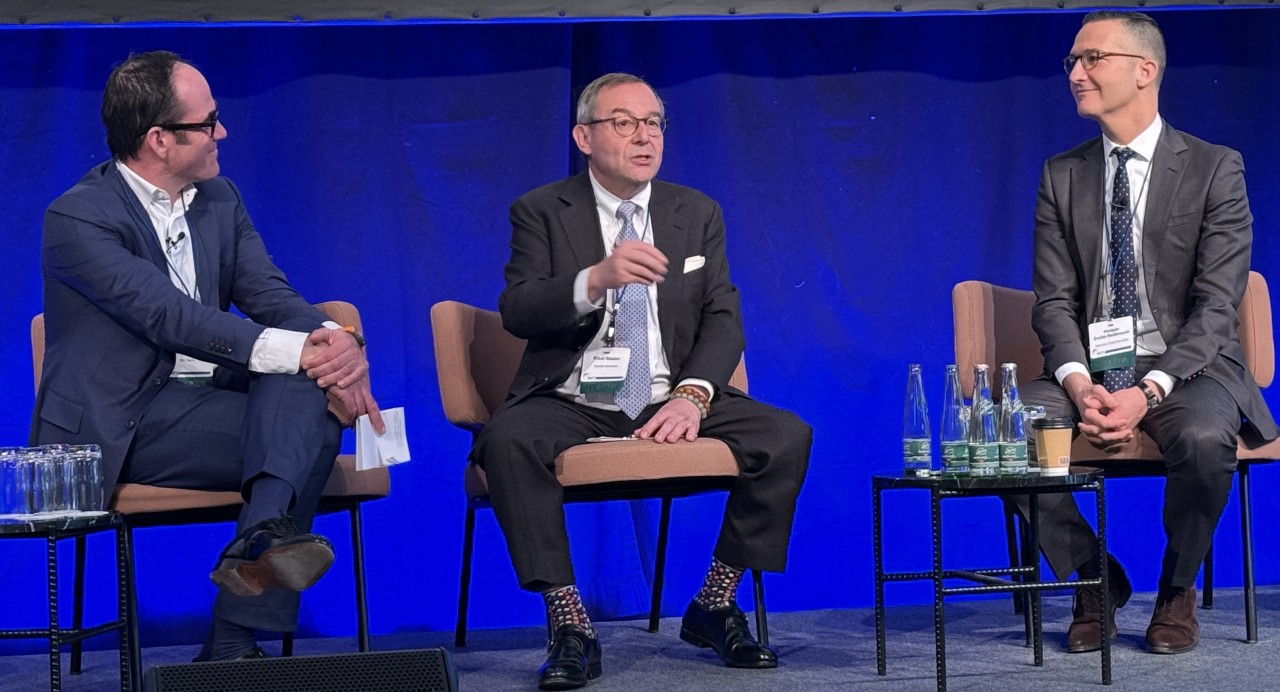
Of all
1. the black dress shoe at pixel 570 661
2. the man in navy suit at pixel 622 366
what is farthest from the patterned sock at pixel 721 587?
the black dress shoe at pixel 570 661

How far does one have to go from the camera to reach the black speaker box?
2279mm

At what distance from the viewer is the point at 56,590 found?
9.52 ft

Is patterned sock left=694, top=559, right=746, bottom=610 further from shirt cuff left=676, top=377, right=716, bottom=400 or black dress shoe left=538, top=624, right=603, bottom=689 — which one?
shirt cuff left=676, top=377, right=716, bottom=400

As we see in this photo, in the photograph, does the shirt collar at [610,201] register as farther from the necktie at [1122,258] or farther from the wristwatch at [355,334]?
the necktie at [1122,258]

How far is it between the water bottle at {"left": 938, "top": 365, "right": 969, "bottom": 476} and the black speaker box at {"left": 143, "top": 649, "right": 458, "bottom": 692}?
1.40 metres

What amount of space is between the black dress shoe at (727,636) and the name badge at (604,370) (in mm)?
591

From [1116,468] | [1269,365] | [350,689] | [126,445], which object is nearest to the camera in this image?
[350,689]

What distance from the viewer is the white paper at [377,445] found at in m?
3.41

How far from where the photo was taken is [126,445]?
3.37m

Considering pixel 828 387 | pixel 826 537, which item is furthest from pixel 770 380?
pixel 826 537

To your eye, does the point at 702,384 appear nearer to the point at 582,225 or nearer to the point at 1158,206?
the point at 582,225

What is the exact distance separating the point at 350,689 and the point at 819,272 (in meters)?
3.10

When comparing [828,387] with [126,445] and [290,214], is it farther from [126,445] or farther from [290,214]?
[126,445]

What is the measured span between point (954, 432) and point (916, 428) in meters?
0.15
